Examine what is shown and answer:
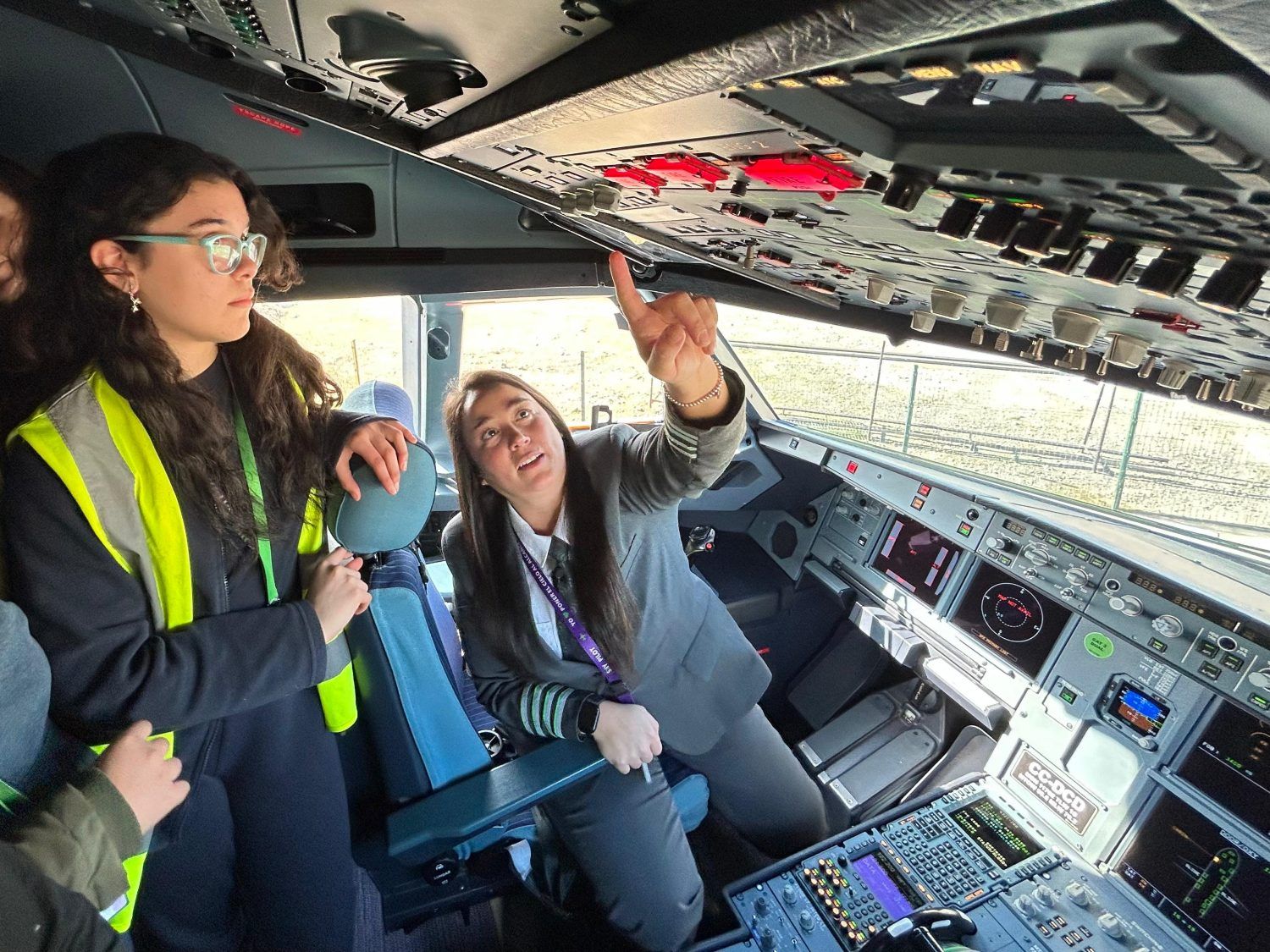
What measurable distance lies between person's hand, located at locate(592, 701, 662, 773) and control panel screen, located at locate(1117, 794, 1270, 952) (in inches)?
49.9

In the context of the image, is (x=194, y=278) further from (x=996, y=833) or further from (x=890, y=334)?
(x=996, y=833)

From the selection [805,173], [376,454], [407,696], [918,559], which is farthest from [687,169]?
[918,559]

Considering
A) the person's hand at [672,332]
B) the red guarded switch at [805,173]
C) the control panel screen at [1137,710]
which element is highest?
the red guarded switch at [805,173]

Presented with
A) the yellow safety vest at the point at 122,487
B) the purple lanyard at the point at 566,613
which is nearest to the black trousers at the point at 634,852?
the purple lanyard at the point at 566,613

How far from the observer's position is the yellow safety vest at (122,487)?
0.85 m

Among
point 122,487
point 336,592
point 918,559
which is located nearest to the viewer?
point 122,487

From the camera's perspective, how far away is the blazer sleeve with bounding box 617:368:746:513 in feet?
4.38

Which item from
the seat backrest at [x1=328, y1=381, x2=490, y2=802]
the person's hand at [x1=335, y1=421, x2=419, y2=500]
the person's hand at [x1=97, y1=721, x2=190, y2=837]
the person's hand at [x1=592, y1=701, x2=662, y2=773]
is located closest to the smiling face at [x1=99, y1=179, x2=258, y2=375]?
the person's hand at [x1=335, y1=421, x2=419, y2=500]

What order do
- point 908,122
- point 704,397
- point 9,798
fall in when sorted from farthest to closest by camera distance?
point 704,397, point 9,798, point 908,122

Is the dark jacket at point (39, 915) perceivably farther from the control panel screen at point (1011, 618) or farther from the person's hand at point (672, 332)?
the control panel screen at point (1011, 618)

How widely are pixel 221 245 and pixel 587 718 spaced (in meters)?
1.12

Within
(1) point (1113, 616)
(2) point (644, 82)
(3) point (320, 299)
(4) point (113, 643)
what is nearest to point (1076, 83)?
(2) point (644, 82)

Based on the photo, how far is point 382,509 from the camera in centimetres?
111

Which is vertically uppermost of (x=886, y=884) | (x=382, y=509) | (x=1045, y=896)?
(x=382, y=509)
